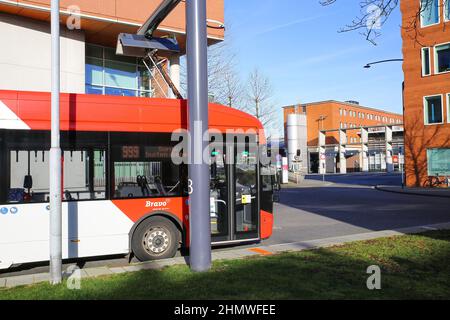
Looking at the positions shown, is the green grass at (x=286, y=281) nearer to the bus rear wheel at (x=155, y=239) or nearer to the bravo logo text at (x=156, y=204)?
the bus rear wheel at (x=155, y=239)

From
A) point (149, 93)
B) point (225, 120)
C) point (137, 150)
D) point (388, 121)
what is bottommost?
point (137, 150)

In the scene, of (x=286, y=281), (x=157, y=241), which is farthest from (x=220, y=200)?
(x=286, y=281)

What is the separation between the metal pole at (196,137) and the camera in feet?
23.9

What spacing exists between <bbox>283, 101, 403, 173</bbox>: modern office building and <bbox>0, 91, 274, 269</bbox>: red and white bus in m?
58.5

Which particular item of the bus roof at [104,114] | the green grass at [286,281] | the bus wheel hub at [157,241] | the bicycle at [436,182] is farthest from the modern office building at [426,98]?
the bus wheel hub at [157,241]

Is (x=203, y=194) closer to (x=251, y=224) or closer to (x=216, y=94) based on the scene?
(x=251, y=224)

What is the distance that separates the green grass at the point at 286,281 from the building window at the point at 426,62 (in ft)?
95.3

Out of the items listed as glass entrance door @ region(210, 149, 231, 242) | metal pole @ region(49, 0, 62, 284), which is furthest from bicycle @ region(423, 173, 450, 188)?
metal pole @ region(49, 0, 62, 284)

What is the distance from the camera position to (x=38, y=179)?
26.4 ft

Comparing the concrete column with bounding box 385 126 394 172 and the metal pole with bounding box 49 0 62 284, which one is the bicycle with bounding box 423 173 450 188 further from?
the concrete column with bounding box 385 126 394 172

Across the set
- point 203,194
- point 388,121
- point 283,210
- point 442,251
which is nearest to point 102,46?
point 283,210

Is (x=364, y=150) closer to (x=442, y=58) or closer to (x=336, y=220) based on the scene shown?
(x=442, y=58)

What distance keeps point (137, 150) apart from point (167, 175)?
0.78 m

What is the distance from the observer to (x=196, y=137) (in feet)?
23.7
